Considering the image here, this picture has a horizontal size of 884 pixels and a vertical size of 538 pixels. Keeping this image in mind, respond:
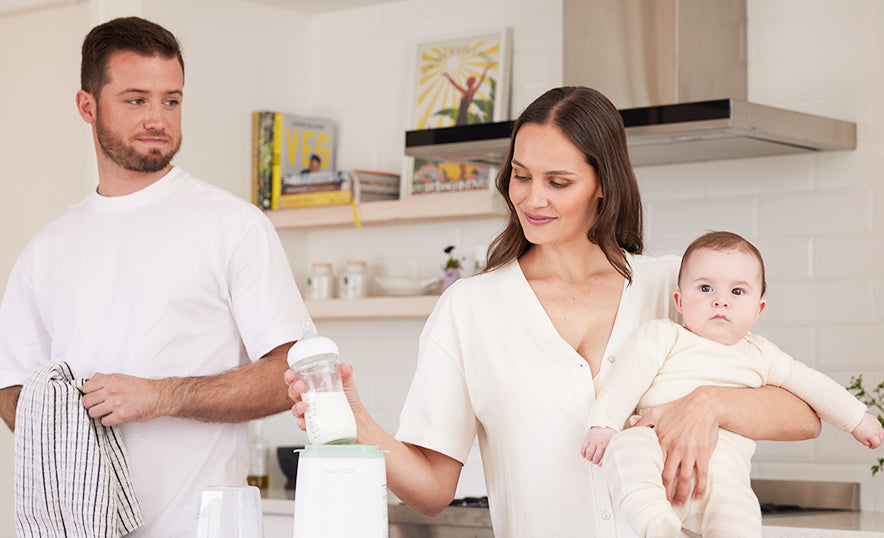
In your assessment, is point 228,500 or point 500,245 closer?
point 228,500

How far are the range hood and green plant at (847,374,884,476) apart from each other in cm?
68

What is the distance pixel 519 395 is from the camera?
2004 millimetres

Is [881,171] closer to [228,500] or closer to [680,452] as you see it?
[680,452]

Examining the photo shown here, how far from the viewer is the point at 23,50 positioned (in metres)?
4.48

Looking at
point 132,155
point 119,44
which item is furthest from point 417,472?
point 119,44

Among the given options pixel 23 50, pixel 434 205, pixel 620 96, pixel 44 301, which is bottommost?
pixel 44 301

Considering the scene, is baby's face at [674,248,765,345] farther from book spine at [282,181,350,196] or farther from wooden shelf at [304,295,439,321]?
book spine at [282,181,350,196]

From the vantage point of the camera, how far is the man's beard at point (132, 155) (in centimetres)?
242

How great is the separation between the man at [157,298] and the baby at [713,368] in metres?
0.75

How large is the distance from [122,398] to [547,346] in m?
0.77

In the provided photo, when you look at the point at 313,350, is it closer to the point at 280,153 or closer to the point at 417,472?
the point at 417,472

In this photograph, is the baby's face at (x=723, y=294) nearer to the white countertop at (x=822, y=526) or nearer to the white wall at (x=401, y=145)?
the white countertop at (x=822, y=526)

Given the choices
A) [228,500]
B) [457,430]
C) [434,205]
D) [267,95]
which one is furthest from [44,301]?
[267,95]

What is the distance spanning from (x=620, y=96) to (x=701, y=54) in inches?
10.5
